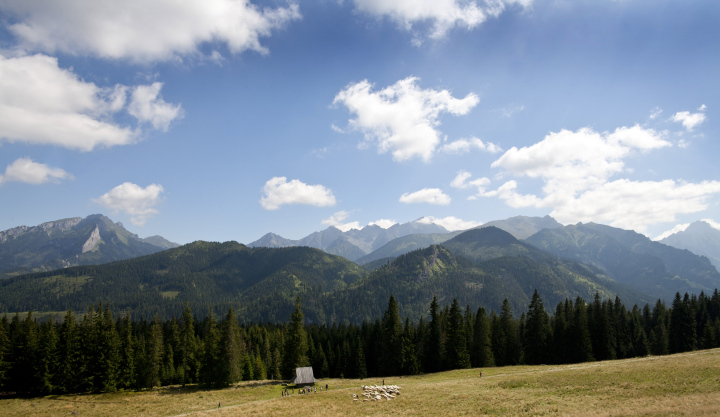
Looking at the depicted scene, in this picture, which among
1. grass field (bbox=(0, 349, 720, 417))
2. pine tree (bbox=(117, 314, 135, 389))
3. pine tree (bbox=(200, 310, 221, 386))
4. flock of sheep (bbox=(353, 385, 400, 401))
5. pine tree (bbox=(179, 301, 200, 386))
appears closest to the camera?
grass field (bbox=(0, 349, 720, 417))

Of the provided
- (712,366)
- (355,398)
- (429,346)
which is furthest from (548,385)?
(429,346)

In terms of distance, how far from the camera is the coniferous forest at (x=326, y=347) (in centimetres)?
5962

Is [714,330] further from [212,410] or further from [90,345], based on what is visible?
[90,345]

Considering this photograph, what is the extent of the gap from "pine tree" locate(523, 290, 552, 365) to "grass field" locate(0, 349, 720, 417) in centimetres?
2753

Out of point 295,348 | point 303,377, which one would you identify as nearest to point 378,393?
point 303,377

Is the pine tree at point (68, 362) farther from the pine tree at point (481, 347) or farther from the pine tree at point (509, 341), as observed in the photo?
the pine tree at point (509, 341)

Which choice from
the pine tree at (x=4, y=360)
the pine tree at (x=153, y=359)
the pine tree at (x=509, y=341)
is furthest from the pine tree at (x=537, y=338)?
the pine tree at (x=4, y=360)

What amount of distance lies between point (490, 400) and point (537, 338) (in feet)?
163

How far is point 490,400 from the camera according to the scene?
35594mm

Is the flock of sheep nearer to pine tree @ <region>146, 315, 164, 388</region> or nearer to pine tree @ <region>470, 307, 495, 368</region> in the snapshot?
pine tree @ <region>470, 307, 495, 368</region>

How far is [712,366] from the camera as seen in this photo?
3706 cm

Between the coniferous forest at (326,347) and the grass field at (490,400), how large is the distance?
6542 millimetres

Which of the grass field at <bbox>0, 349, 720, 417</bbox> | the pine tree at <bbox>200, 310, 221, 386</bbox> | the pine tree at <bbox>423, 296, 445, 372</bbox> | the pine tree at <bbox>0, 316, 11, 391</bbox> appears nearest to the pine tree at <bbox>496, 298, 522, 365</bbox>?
the pine tree at <bbox>423, 296, 445, 372</bbox>

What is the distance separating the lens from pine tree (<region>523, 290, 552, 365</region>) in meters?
76.1
